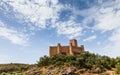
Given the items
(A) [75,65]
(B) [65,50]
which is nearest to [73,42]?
(B) [65,50]

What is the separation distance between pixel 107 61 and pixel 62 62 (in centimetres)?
906

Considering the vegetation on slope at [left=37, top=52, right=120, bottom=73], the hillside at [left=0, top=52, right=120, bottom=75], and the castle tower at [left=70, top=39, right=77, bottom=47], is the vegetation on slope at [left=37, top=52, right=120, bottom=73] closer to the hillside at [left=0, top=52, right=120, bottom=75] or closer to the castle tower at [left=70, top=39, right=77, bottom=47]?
the hillside at [left=0, top=52, right=120, bottom=75]

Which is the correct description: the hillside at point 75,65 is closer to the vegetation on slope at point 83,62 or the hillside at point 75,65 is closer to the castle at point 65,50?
the vegetation on slope at point 83,62

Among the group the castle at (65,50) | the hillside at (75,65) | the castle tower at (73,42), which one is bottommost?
the hillside at (75,65)

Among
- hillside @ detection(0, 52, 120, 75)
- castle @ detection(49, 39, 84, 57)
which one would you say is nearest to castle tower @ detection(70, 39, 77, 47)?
castle @ detection(49, 39, 84, 57)

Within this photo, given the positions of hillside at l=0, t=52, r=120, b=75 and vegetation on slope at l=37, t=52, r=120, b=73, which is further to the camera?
vegetation on slope at l=37, t=52, r=120, b=73

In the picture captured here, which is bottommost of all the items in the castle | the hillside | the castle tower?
the hillside

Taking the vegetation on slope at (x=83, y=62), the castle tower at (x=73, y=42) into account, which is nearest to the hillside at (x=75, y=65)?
the vegetation on slope at (x=83, y=62)

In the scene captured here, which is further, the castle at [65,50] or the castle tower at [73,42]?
the castle tower at [73,42]

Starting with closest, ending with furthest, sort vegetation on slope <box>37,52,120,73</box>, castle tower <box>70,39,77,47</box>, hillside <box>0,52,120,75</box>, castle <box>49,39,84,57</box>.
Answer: hillside <box>0,52,120,75</box>
vegetation on slope <box>37,52,120,73</box>
castle <box>49,39,84,57</box>
castle tower <box>70,39,77,47</box>

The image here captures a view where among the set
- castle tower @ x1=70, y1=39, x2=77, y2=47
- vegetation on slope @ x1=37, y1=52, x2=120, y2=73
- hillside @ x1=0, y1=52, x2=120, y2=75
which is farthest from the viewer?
castle tower @ x1=70, y1=39, x2=77, y2=47

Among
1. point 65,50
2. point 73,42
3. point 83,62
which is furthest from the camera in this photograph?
point 73,42

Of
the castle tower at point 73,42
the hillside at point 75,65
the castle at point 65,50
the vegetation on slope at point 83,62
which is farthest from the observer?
the castle tower at point 73,42

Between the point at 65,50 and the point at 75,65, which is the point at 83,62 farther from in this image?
the point at 65,50
